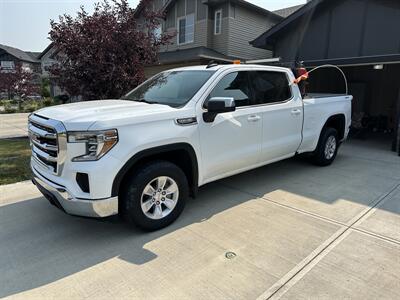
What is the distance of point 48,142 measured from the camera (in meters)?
3.44

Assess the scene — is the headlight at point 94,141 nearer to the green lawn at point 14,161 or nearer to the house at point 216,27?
the green lawn at point 14,161

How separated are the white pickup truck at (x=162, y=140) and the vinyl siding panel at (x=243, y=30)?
12.5 meters

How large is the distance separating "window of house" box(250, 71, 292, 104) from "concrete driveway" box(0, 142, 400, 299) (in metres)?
1.51

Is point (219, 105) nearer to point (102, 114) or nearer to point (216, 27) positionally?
point (102, 114)

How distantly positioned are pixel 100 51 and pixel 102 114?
14.8 feet

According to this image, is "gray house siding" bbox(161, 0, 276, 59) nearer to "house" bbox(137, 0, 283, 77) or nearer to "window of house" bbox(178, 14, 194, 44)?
"house" bbox(137, 0, 283, 77)

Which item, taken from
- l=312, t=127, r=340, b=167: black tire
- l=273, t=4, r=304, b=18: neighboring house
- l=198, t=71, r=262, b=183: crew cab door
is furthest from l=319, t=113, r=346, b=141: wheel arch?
l=273, t=4, r=304, b=18: neighboring house

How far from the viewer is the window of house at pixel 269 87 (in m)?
4.84

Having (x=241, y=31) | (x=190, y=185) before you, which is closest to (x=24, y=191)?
(x=190, y=185)

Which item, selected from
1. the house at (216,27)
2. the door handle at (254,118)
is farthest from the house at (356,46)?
the door handle at (254,118)

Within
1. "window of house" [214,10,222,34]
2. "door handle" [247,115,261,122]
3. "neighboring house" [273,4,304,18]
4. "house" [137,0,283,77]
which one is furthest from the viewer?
"neighboring house" [273,4,304,18]

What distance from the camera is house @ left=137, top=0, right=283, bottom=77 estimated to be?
1667cm

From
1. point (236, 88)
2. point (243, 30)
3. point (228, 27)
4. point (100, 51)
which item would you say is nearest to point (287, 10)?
point (243, 30)

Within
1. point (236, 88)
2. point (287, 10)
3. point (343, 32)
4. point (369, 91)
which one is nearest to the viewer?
point (236, 88)
